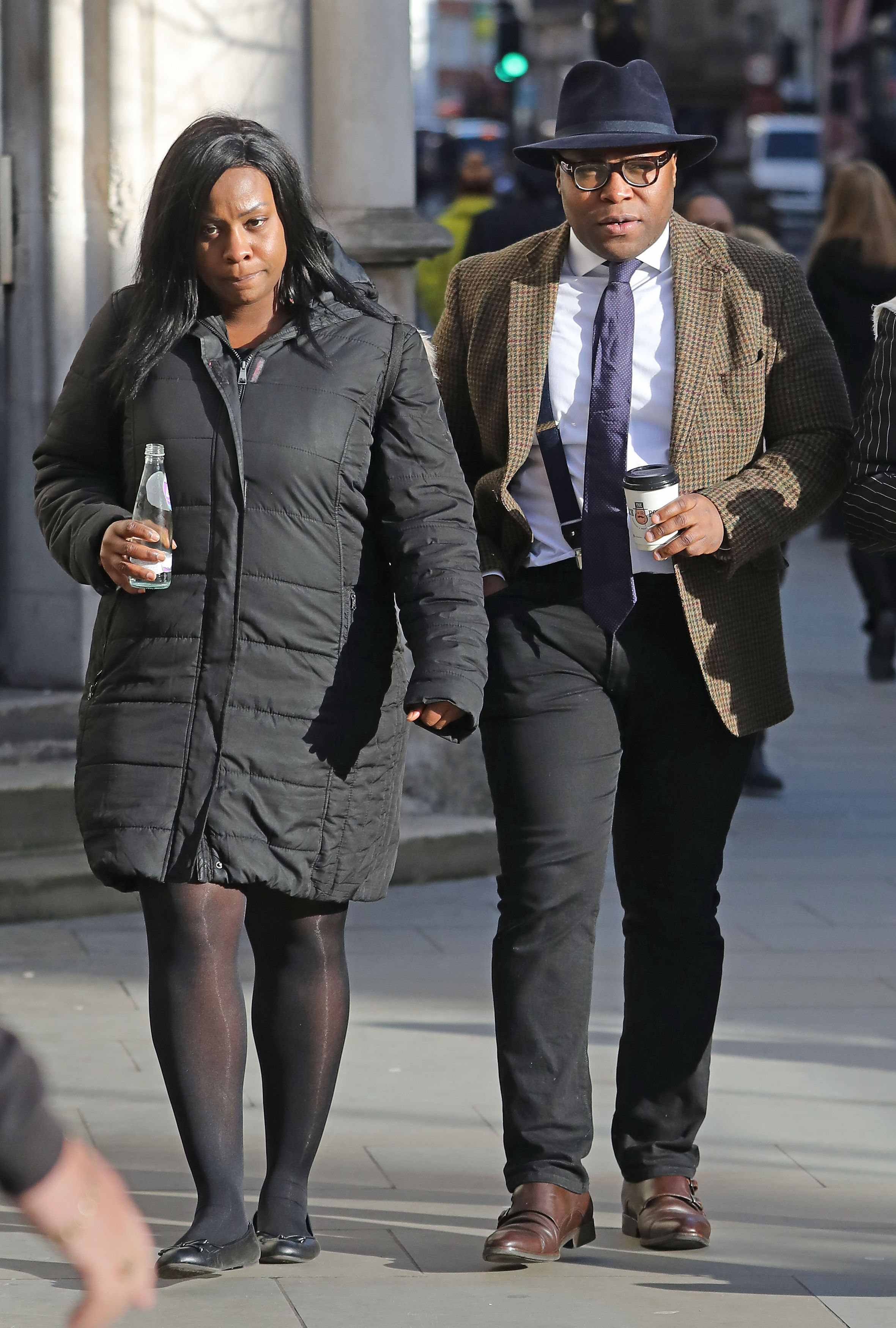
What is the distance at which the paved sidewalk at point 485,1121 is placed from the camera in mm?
3789

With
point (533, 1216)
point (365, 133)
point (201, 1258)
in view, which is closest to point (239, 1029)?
Answer: point (201, 1258)

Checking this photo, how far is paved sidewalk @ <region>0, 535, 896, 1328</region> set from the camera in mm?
3789

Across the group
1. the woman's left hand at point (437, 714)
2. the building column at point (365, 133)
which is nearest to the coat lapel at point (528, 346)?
the woman's left hand at point (437, 714)

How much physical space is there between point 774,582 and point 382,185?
3201mm

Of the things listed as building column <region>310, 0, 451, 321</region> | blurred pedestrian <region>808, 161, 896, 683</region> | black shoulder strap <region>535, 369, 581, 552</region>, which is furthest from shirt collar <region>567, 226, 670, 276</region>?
blurred pedestrian <region>808, 161, 896, 683</region>

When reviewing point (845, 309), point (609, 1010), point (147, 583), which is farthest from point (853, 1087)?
point (845, 309)

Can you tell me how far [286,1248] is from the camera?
3924mm

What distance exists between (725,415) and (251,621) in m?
0.91

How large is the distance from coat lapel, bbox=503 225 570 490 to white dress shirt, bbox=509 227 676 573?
0.02 metres

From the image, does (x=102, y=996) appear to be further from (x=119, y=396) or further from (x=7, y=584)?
(x=119, y=396)

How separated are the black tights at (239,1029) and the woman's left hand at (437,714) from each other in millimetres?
394

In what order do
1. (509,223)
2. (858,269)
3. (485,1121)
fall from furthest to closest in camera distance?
1. (858,269)
2. (509,223)
3. (485,1121)

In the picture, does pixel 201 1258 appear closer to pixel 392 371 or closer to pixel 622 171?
pixel 392 371

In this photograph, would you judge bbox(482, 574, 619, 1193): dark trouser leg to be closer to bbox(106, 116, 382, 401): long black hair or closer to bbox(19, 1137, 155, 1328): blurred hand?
bbox(106, 116, 382, 401): long black hair
